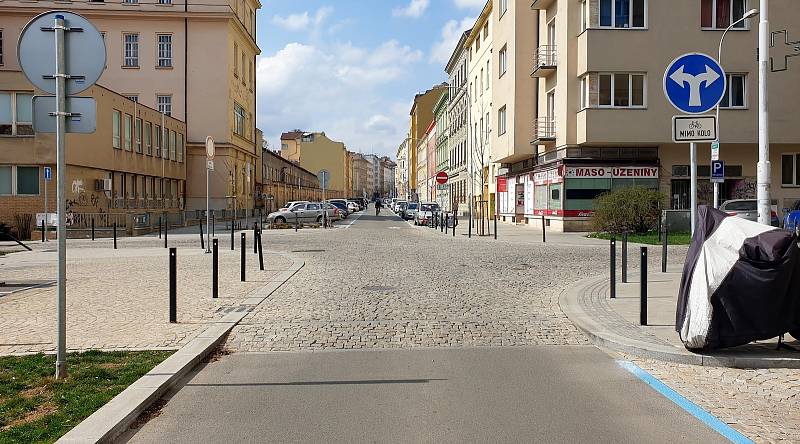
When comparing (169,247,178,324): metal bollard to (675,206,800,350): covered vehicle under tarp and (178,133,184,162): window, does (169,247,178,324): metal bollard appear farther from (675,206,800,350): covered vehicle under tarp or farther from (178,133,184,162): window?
(178,133,184,162): window

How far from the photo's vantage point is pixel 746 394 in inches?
225

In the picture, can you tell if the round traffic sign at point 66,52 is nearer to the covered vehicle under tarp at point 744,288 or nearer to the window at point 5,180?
the covered vehicle under tarp at point 744,288

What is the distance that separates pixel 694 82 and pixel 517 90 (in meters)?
30.1

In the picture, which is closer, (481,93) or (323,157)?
(481,93)

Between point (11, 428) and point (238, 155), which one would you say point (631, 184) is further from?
point (238, 155)

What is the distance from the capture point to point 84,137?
109ft

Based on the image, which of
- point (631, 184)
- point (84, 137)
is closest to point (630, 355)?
point (631, 184)

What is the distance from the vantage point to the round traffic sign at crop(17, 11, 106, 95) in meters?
5.90

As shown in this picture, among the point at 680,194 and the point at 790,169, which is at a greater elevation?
the point at 790,169

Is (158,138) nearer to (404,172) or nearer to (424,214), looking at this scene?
(424,214)

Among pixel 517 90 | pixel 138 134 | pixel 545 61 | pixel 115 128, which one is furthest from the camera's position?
pixel 138 134

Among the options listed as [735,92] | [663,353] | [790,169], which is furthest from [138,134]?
[663,353]

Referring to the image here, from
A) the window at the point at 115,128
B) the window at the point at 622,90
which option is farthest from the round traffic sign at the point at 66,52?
the window at the point at 115,128

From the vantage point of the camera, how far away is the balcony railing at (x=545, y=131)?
111 ft
